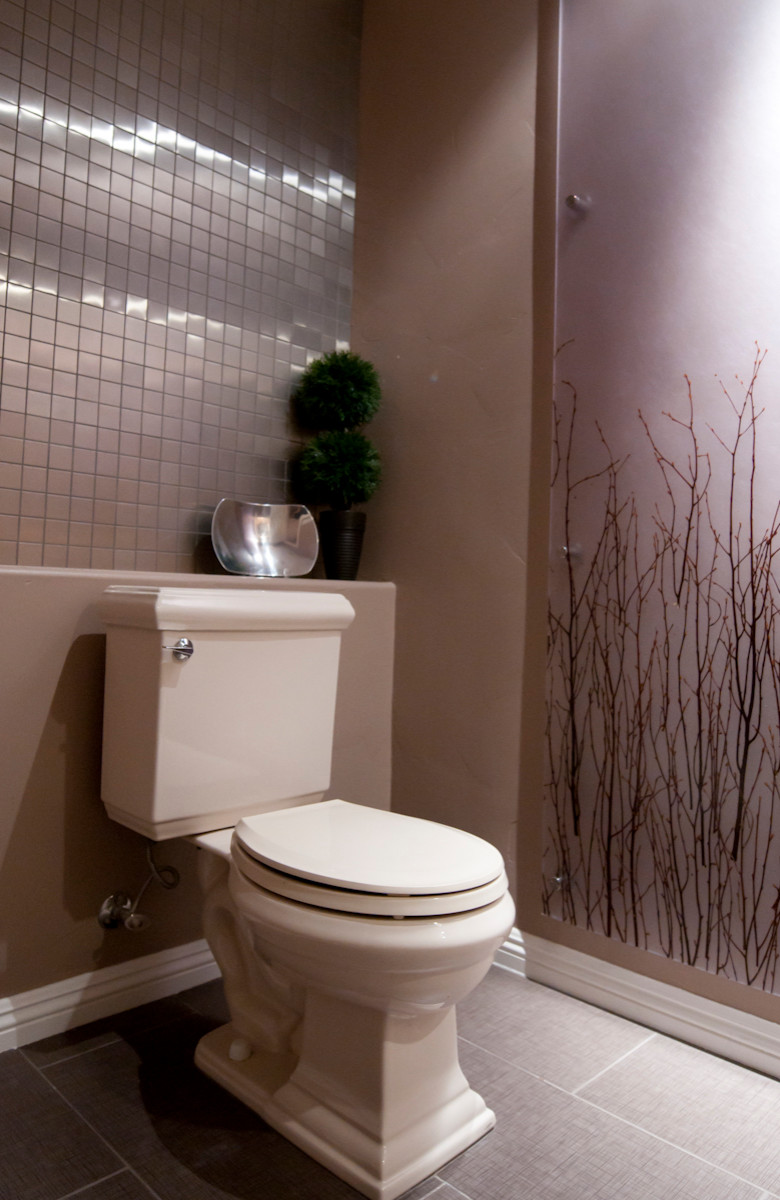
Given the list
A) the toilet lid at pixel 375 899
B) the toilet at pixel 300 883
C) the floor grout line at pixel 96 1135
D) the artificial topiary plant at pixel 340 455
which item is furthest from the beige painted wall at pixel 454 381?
the floor grout line at pixel 96 1135

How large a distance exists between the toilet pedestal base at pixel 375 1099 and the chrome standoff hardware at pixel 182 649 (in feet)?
1.92

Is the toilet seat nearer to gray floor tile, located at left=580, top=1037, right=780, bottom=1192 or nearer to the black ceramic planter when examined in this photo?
gray floor tile, located at left=580, top=1037, right=780, bottom=1192

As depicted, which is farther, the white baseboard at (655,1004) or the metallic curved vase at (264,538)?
the metallic curved vase at (264,538)

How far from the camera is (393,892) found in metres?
1.06

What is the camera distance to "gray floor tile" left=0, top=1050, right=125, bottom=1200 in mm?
1110

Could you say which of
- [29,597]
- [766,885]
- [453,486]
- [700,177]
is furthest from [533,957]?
[700,177]

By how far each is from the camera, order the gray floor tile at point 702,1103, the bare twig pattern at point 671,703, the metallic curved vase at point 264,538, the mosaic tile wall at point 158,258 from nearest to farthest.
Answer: the gray floor tile at point 702,1103 < the bare twig pattern at point 671,703 < the mosaic tile wall at point 158,258 < the metallic curved vase at point 264,538

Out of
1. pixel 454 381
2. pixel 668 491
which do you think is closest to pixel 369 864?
pixel 668 491

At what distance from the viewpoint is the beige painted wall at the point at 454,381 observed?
6.21 feet

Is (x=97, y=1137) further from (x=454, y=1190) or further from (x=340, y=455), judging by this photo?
(x=340, y=455)

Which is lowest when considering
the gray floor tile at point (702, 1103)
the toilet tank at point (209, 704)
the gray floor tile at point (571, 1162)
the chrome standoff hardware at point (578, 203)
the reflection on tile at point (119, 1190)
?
the reflection on tile at point (119, 1190)

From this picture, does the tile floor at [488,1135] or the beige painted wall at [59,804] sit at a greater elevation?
the beige painted wall at [59,804]

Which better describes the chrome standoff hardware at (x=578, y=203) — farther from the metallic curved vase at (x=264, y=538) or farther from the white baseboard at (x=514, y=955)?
the white baseboard at (x=514, y=955)

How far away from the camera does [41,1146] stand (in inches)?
46.6
